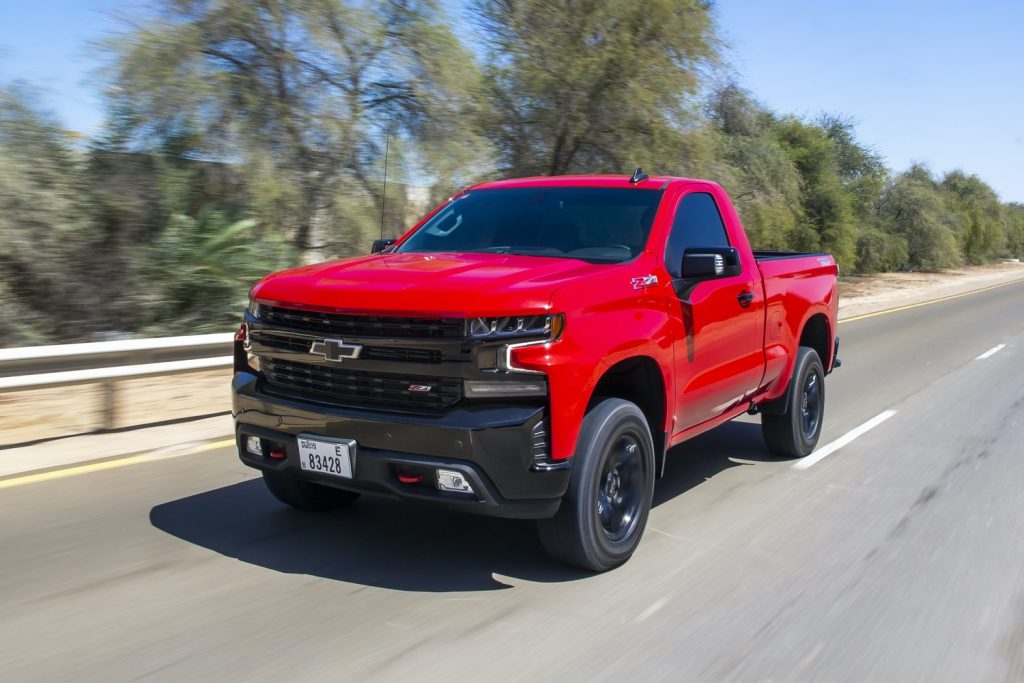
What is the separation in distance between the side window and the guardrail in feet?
14.7

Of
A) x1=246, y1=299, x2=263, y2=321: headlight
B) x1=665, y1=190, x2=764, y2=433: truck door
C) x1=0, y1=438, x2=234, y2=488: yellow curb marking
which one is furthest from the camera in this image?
x1=0, y1=438, x2=234, y2=488: yellow curb marking

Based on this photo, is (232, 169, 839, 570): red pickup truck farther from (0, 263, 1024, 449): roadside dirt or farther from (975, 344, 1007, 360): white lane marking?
(975, 344, 1007, 360): white lane marking

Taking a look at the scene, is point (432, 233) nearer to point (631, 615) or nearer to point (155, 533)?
point (155, 533)

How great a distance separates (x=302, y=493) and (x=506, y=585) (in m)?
1.51

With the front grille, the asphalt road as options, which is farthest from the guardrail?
the front grille

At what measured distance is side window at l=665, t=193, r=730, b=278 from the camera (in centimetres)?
554

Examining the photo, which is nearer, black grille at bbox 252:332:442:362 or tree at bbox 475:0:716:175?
black grille at bbox 252:332:442:362

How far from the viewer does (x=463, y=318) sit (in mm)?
4164

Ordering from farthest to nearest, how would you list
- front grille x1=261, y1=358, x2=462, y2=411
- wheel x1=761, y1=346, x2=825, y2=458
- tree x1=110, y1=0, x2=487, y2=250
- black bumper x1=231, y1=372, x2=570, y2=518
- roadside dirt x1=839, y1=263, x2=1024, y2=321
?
roadside dirt x1=839, y1=263, x2=1024, y2=321, tree x1=110, y1=0, x2=487, y2=250, wheel x1=761, y1=346, x2=825, y2=458, front grille x1=261, y1=358, x2=462, y2=411, black bumper x1=231, y1=372, x2=570, y2=518

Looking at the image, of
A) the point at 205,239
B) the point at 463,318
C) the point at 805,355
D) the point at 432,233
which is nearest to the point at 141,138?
the point at 205,239

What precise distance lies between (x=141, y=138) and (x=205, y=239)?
157 centimetres

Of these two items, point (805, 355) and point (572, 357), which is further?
point (805, 355)

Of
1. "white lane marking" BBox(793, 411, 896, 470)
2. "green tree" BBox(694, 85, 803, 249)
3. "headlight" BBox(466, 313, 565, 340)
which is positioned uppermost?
"green tree" BBox(694, 85, 803, 249)

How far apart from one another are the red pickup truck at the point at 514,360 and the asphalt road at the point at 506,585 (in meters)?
0.38
